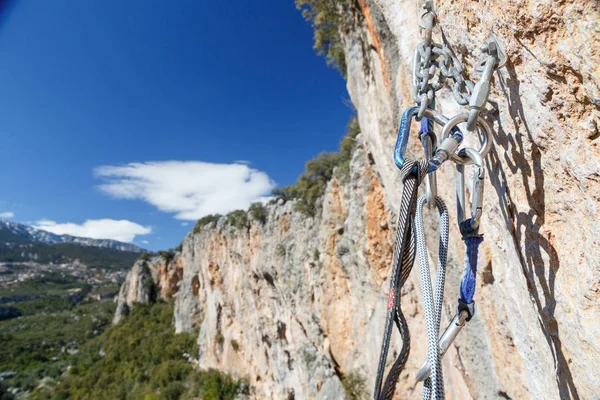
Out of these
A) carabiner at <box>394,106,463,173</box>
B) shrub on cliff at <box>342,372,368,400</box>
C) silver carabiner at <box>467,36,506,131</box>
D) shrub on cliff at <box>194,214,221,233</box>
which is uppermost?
shrub on cliff at <box>194,214,221,233</box>

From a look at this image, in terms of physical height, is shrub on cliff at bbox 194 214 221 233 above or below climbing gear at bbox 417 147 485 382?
above

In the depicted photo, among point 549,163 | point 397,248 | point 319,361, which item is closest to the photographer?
point 397,248

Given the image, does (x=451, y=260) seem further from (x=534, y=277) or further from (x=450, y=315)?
(x=534, y=277)

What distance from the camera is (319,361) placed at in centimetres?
1113

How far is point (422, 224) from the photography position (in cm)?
140

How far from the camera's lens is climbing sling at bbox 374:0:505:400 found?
124 centimetres

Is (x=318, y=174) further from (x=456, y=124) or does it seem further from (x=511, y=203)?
(x=456, y=124)

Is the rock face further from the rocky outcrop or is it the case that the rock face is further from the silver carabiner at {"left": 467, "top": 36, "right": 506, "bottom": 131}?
the rocky outcrop

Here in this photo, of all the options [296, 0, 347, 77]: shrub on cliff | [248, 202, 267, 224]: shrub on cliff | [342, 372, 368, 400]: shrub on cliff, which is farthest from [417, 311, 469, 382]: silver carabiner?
[248, 202, 267, 224]: shrub on cliff

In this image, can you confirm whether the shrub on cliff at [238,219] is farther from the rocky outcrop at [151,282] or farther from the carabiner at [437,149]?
the rocky outcrop at [151,282]

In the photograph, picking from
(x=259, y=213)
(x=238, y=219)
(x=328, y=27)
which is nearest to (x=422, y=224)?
(x=328, y=27)

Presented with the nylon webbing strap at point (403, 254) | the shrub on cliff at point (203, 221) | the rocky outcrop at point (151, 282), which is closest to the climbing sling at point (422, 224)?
the nylon webbing strap at point (403, 254)

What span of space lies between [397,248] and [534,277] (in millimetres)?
1137

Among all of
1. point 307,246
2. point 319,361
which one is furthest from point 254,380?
point 307,246
